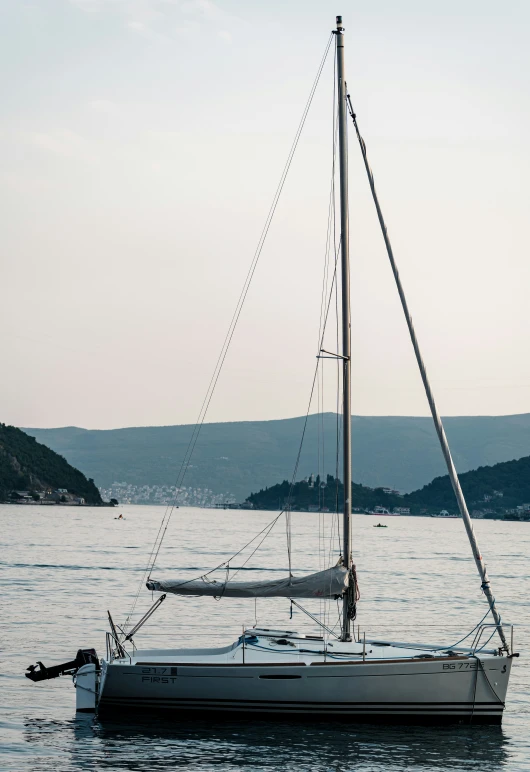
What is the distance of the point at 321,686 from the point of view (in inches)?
808

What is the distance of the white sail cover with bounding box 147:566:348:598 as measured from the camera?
870 inches

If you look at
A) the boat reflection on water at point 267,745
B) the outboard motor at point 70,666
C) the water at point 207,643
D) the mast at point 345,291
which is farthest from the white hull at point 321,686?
the mast at point 345,291

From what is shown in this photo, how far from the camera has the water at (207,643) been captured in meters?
19.4

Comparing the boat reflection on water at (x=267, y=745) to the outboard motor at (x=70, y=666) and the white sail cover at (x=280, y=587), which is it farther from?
the white sail cover at (x=280, y=587)

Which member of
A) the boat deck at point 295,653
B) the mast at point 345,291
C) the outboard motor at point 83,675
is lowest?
the outboard motor at point 83,675

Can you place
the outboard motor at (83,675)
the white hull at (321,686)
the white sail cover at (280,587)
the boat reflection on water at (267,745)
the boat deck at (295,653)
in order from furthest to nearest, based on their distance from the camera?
the white sail cover at (280,587) → the outboard motor at (83,675) → the boat deck at (295,653) → the white hull at (321,686) → the boat reflection on water at (267,745)

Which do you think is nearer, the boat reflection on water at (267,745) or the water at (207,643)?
the boat reflection on water at (267,745)

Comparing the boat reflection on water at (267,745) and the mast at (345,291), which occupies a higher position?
the mast at (345,291)

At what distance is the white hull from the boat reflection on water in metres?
0.40

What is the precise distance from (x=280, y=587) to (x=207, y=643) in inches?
524

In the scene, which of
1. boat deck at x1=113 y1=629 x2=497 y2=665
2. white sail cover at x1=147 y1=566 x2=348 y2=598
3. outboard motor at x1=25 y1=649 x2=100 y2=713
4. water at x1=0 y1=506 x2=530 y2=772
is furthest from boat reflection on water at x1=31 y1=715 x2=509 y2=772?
white sail cover at x1=147 y1=566 x2=348 y2=598

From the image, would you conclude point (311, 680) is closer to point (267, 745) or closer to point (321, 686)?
point (321, 686)

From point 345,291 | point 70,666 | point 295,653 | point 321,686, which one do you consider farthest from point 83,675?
point 345,291

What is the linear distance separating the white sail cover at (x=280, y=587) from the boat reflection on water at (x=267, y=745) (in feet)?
8.87
